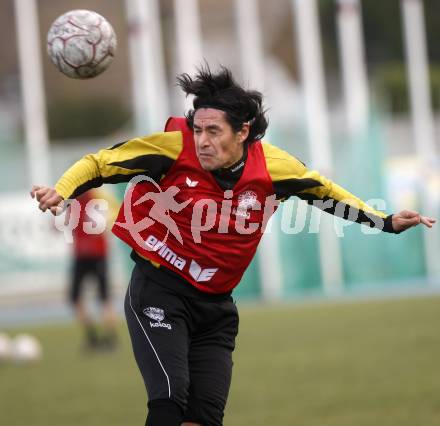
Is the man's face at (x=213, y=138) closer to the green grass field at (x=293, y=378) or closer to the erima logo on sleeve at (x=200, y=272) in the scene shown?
the erima logo on sleeve at (x=200, y=272)

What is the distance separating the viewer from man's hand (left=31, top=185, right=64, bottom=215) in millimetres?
4828

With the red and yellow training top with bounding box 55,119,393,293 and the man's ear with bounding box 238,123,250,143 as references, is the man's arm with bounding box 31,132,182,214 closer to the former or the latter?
the red and yellow training top with bounding box 55,119,393,293

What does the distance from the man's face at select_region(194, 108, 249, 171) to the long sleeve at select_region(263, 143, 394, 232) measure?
0.29 metres

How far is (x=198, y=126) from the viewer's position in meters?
5.27

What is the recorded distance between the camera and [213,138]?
5.28 m

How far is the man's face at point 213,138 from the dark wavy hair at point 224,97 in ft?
0.14

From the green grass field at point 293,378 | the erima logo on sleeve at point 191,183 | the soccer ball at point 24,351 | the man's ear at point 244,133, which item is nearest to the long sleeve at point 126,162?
the erima logo on sleeve at point 191,183

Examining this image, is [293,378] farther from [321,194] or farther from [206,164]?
Answer: [206,164]

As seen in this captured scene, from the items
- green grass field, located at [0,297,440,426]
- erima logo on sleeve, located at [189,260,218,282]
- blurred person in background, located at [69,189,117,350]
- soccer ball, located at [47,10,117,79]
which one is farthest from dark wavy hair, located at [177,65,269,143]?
blurred person in background, located at [69,189,117,350]

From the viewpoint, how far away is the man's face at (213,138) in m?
5.25

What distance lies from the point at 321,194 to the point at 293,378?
4.34 metres

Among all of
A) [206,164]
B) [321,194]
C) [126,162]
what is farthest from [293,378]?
[126,162]

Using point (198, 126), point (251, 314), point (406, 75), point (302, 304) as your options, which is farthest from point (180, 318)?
point (406, 75)

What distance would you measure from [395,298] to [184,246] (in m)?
11.9
